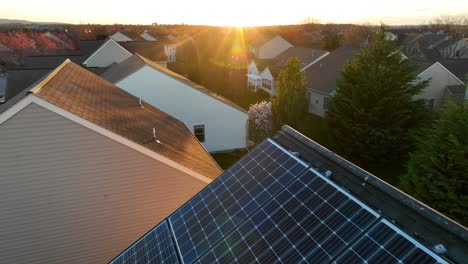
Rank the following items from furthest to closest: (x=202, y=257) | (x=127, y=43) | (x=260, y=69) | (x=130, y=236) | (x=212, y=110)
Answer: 1. (x=127, y=43)
2. (x=260, y=69)
3. (x=212, y=110)
4. (x=130, y=236)
5. (x=202, y=257)

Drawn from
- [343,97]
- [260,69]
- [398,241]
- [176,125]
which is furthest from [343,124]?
[260,69]

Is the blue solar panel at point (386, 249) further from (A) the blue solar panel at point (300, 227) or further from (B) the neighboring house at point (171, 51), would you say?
(B) the neighboring house at point (171, 51)

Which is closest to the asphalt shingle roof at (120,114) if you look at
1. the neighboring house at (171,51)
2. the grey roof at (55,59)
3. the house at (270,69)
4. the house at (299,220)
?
the house at (299,220)

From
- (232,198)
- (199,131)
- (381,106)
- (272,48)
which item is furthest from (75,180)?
(272,48)

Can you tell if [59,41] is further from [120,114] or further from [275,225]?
[275,225]

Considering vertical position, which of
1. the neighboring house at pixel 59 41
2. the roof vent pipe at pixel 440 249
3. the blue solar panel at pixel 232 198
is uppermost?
the roof vent pipe at pixel 440 249

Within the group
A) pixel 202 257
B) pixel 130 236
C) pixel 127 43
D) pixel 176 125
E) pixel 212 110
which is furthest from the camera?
pixel 127 43

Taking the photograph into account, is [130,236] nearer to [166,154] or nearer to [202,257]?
[166,154]
